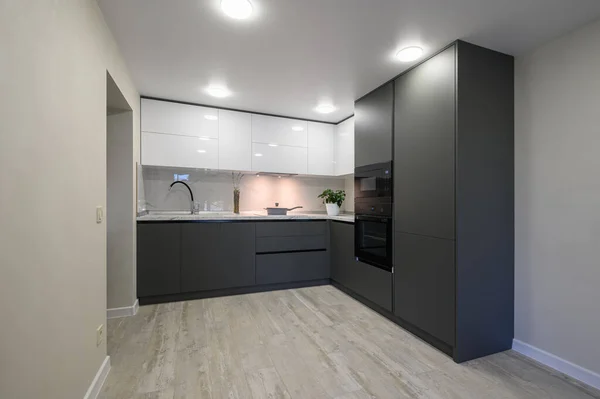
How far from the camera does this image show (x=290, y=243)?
3492 mm

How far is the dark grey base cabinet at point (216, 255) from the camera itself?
3.05 meters

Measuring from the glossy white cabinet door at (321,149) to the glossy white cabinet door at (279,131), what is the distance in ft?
0.37

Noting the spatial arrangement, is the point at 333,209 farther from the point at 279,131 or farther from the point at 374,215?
the point at 279,131

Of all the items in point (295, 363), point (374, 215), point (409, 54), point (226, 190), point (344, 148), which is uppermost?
point (409, 54)

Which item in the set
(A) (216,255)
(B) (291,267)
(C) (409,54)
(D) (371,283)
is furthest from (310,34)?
(B) (291,267)

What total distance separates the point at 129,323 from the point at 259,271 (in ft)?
4.47

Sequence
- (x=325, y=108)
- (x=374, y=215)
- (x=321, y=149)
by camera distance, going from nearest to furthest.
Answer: (x=374, y=215)
(x=325, y=108)
(x=321, y=149)

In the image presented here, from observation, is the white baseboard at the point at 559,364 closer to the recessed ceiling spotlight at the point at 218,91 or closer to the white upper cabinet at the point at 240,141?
the white upper cabinet at the point at 240,141

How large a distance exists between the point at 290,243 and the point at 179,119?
6.47 feet

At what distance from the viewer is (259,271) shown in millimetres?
3354

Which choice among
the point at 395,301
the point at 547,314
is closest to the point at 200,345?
the point at 395,301

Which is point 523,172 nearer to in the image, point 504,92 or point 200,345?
point 504,92

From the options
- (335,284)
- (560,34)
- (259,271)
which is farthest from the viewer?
(335,284)

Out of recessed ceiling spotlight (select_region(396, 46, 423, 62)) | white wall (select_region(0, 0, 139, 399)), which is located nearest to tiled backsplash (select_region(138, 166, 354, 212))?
white wall (select_region(0, 0, 139, 399))
